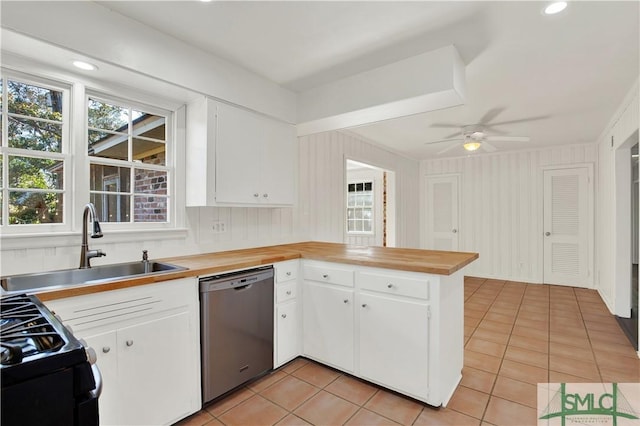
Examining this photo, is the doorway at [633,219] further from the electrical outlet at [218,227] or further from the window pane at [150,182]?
the window pane at [150,182]

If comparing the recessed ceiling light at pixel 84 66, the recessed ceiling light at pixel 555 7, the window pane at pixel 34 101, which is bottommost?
the window pane at pixel 34 101

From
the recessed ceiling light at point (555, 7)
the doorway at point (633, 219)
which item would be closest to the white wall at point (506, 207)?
the doorway at point (633, 219)

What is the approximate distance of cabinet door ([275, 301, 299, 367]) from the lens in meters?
2.51

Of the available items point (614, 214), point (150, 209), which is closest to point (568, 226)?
point (614, 214)

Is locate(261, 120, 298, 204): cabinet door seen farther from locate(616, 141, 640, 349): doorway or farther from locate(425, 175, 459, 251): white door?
locate(425, 175, 459, 251): white door

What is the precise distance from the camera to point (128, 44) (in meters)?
1.97

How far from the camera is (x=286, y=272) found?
2576 millimetres

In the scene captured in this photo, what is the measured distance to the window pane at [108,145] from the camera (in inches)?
86.0

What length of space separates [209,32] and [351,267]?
190 centimetres

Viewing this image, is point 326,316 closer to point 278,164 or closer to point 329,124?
point 278,164

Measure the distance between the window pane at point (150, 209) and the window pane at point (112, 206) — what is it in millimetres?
73

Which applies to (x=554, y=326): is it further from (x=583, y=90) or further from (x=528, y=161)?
(x=528, y=161)

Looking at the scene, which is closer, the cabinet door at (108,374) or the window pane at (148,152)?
the cabinet door at (108,374)

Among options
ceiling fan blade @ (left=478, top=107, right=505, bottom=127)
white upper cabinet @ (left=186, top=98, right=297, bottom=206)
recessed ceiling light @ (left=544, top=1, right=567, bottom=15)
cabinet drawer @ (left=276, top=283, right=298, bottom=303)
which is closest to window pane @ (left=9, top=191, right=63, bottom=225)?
white upper cabinet @ (left=186, top=98, right=297, bottom=206)
